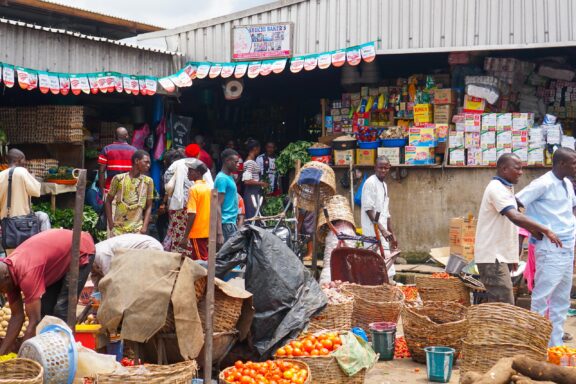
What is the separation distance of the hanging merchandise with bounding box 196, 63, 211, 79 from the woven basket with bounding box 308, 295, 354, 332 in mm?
8021

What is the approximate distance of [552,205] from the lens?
26.2 ft

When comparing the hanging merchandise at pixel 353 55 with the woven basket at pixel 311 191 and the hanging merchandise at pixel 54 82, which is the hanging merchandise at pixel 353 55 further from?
the hanging merchandise at pixel 54 82

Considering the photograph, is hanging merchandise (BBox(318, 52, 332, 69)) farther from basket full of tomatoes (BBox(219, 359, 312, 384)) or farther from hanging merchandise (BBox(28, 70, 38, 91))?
basket full of tomatoes (BBox(219, 359, 312, 384))

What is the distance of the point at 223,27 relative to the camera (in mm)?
15281

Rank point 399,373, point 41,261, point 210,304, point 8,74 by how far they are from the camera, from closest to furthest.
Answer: point 210,304
point 41,261
point 399,373
point 8,74

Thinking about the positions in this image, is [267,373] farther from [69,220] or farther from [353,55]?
[353,55]

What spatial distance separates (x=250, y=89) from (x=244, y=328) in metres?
11.0

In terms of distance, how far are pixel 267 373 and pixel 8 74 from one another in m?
7.32

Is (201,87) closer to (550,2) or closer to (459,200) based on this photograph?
(459,200)

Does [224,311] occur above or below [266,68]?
below

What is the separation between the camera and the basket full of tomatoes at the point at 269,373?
616cm

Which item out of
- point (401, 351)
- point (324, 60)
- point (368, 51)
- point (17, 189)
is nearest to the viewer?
point (401, 351)

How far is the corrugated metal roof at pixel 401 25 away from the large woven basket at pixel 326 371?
8143 millimetres

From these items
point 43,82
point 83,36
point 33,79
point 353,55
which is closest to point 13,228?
point 33,79
